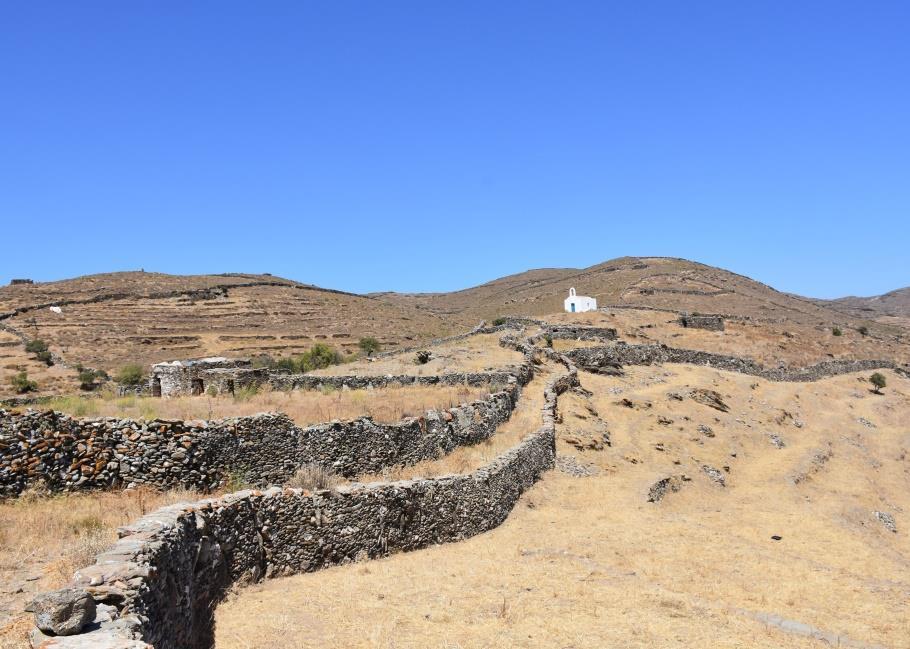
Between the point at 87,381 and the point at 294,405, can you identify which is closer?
the point at 294,405

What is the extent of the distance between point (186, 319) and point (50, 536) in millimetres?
81631

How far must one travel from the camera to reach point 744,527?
60.5ft

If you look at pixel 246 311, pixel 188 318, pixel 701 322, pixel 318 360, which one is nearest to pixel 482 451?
pixel 318 360

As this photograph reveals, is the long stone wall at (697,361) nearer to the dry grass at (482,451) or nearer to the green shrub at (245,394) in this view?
the dry grass at (482,451)

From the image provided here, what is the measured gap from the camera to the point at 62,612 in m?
4.70

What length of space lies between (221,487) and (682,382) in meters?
29.7

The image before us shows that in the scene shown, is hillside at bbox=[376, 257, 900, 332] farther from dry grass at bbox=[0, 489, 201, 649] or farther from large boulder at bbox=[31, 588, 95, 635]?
large boulder at bbox=[31, 588, 95, 635]

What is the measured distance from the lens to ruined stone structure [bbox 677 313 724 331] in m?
62.6

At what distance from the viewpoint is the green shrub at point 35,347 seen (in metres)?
61.8

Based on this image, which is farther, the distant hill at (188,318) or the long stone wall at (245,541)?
the distant hill at (188,318)

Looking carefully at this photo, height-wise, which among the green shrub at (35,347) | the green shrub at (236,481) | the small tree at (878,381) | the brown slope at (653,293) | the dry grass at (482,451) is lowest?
the small tree at (878,381)

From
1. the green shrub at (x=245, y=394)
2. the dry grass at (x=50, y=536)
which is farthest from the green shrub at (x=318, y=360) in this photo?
the dry grass at (x=50, y=536)

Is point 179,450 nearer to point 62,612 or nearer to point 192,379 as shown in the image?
point 62,612

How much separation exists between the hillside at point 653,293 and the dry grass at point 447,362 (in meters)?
50.5
